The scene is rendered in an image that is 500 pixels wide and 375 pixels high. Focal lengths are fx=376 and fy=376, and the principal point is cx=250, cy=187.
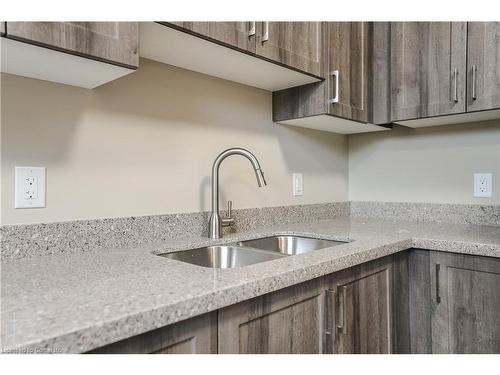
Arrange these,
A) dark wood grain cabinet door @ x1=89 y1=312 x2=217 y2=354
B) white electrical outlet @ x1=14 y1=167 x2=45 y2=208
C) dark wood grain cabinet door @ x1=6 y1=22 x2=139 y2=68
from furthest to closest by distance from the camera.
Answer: white electrical outlet @ x1=14 y1=167 x2=45 y2=208
dark wood grain cabinet door @ x1=6 y1=22 x2=139 y2=68
dark wood grain cabinet door @ x1=89 y1=312 x2=217 y2=354

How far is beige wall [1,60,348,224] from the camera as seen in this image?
3.34 ft

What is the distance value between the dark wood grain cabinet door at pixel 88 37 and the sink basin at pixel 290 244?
0.82 metres

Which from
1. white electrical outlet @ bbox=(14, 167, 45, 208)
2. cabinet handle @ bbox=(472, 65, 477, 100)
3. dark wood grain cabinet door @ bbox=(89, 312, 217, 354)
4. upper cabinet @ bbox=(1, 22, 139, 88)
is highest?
cabinet handle @ bbox=(472, 65, 477, 100)

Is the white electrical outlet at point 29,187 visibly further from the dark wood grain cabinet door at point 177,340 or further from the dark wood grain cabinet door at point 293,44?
the dark wood grain cabinet door at point 293,44

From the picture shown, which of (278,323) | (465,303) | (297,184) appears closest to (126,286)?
(278,323)

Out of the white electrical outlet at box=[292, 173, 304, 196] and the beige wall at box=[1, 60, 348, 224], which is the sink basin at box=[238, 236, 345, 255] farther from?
the white electrical outlet at box=[292, 173, 304, 196]

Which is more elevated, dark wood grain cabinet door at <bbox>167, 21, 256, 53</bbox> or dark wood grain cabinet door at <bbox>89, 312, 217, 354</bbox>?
dark wood grain cabinet door at <bbox>167, 21, 256, 53</bbox>

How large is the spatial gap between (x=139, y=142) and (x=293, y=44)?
24.8 inches

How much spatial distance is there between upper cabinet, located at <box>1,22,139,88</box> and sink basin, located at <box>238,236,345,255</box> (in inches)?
31.8

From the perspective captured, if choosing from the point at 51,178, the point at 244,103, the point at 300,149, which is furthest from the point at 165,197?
the point at 300,149

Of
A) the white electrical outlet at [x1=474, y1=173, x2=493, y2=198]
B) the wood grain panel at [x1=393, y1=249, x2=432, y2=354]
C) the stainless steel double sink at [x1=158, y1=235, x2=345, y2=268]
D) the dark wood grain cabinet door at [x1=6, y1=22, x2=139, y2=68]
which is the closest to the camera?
the dark wood grain cabinet door at [x1=6, y1=22, x2=139, y2=68]

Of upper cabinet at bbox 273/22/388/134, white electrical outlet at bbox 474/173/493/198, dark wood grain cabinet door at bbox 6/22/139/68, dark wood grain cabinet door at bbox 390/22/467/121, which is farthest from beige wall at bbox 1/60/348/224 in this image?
white electrical outlet at bbox 474/173/493/198

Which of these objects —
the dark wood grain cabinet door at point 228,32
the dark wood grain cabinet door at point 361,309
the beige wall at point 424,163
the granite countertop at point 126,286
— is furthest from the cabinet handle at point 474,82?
the dark wood grain cabinet door at point 228,32

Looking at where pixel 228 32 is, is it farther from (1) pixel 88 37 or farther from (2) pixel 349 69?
(2) pixel 349 69
